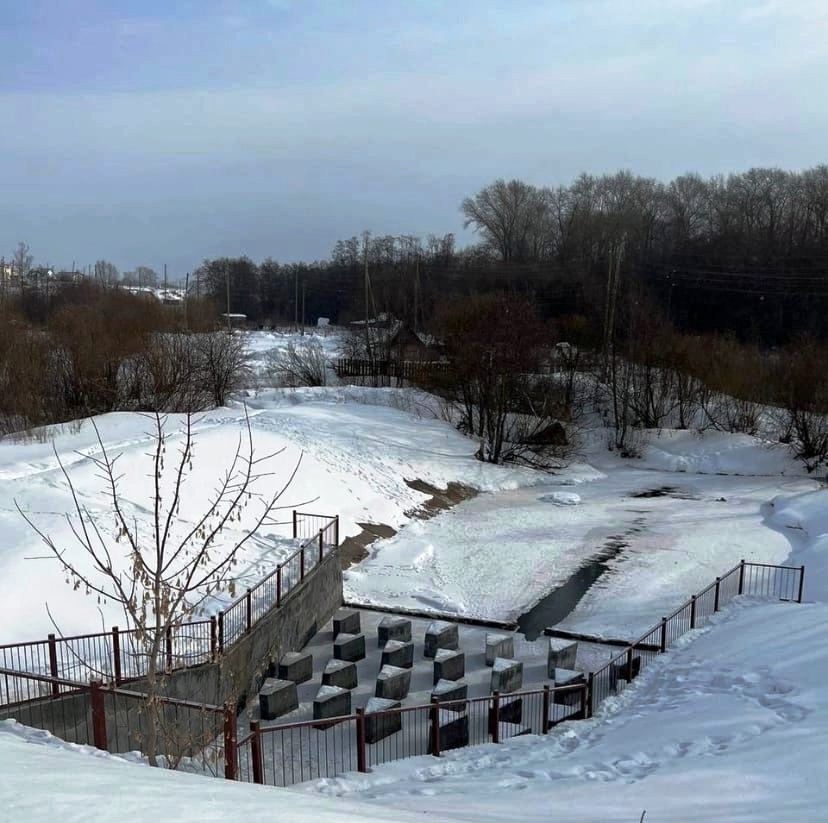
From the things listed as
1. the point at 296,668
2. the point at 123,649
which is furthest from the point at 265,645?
the point at 123,649

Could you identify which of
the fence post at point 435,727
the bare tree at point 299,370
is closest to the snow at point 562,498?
the fence post at point 435,727

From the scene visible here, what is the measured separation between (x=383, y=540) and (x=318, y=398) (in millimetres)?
16885

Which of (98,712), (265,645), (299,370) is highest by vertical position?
(299,370)

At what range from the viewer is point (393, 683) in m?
12.9

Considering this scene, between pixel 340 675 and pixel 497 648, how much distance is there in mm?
2991

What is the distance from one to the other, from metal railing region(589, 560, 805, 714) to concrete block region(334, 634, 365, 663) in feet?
14.4

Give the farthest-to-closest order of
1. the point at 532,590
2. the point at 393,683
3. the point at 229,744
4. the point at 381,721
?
the point at 532,590 < the point at 393,683 < the point at 381,721 < the point at 229,744

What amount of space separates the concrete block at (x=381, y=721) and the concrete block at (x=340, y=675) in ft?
4.22

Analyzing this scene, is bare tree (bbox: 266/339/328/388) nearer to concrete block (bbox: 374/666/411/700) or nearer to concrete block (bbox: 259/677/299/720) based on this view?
concrete block (bbox: 374/666/411/700)

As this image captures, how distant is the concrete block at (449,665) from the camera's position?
44.1 ft

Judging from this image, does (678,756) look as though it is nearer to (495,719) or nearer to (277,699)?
(495,719)

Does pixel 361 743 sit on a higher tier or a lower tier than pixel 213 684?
higher

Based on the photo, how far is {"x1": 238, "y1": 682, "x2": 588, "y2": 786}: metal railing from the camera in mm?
10531

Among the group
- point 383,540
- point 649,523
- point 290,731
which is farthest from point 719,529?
point 290,731
